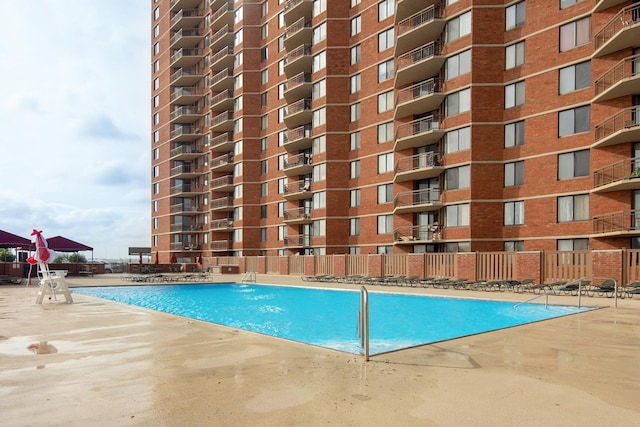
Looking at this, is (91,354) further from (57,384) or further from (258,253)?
(258,253)

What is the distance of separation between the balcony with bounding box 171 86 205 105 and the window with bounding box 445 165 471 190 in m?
37.9

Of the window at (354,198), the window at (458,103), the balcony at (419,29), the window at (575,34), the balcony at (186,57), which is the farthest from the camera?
the balcony at (186,57)

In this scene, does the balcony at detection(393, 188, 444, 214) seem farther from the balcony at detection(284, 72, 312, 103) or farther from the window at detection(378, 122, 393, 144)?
the balcony at detection(284, 72, 312, 103)

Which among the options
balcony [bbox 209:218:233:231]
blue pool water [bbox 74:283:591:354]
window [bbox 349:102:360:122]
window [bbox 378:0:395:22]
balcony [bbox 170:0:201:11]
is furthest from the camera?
balcony [bbox 170:0:201:11]

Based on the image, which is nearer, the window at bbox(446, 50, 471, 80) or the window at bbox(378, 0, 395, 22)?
the window at bbox(446, 50, 471, 80)

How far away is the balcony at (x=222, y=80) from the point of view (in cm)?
5105

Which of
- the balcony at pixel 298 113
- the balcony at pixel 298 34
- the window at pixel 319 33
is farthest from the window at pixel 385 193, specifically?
the balcony at pixel 298 34

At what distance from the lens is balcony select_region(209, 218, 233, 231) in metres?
50.1

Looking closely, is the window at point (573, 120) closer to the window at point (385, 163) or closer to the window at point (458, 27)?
the window at point (458, 27)

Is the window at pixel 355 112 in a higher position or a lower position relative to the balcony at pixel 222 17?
lower

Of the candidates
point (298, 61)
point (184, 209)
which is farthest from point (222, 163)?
point (298, 61)

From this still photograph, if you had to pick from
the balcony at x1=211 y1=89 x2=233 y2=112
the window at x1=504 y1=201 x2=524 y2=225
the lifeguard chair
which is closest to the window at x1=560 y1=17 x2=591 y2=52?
the window at x1=504 y1=201 x2=524 y2=225

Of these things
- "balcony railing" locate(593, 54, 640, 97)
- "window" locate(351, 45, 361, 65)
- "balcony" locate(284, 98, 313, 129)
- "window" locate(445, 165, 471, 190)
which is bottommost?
"window" locate(445, 165, 471, 190)

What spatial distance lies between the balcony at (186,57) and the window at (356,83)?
27627mm
